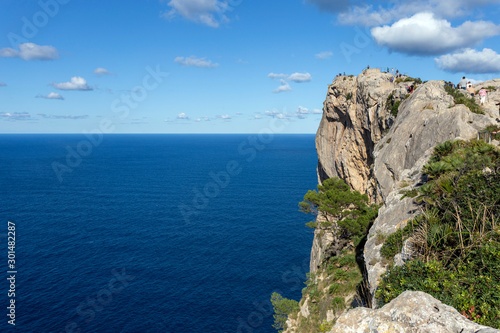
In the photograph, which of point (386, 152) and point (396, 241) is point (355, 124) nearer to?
Result: point (386, 152)

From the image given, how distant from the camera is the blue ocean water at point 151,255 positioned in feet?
157

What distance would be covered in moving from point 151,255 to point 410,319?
6330 centimetres

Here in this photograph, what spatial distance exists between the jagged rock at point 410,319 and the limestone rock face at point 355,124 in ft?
92.2

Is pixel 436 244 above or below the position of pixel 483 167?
below

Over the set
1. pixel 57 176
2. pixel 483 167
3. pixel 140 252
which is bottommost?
pixel 140 252

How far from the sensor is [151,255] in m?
64.1

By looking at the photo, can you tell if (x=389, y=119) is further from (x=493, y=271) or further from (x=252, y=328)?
(x=252, y=328)

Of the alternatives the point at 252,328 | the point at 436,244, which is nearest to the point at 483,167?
the point at 436,244

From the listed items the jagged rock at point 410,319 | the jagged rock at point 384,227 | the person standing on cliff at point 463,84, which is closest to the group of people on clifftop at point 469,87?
the person standing on cliff at point 463,84

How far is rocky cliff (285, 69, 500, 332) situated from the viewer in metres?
7.59

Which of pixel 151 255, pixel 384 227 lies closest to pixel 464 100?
pixel 384 227

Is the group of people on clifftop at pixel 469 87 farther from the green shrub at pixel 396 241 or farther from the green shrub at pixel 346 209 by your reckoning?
the green shrub at pixel 396 241

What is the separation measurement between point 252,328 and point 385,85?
4060 cm

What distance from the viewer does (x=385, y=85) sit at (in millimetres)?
43250
